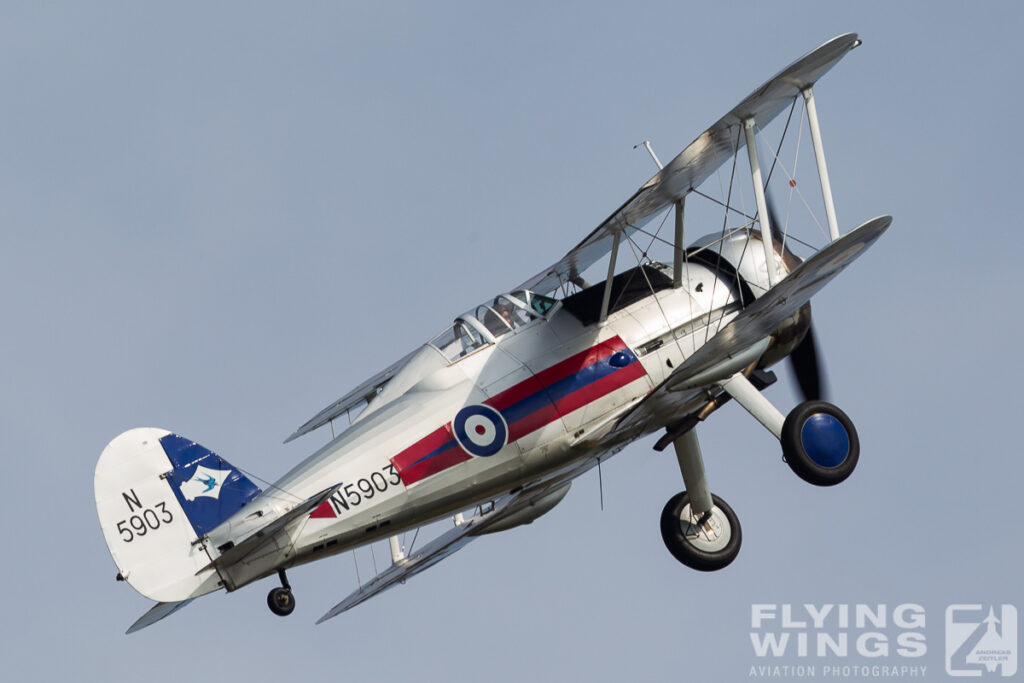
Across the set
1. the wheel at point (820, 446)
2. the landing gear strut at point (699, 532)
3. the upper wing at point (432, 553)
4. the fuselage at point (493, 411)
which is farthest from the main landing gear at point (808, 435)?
the upper wing at point (432, 553)

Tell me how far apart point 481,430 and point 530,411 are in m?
0.46

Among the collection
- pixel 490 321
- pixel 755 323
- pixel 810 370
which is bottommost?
pixel 810 370

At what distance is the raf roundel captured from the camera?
17219 mm

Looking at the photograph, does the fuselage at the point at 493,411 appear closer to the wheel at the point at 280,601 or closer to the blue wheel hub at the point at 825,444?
the wheel at the point at 280,601

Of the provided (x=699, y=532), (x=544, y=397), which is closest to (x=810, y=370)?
(x=699, y=532)

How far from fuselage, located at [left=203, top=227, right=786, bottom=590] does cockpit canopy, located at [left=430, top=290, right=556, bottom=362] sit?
0.04 ft

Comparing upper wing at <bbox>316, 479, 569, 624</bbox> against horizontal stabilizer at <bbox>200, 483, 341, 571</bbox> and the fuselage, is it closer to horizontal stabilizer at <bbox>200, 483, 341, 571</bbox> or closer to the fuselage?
the fuselage

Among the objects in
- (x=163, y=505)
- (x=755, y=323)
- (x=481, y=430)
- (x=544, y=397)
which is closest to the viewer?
(x=755, y=323)

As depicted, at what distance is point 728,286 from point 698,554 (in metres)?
2.99

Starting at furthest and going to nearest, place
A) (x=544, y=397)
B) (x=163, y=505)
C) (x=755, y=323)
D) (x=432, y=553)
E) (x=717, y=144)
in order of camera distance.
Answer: (x=432, y=553)
(x=717, y=144)
(x=544, y=397)
(x=163, y=505)
(x=755, y=323)

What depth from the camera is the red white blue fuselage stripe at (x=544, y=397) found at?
674 inches

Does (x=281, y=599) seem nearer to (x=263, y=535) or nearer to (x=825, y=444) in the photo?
(x=263, y=535)

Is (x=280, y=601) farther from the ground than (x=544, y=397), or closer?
closer

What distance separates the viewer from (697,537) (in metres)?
19.6
